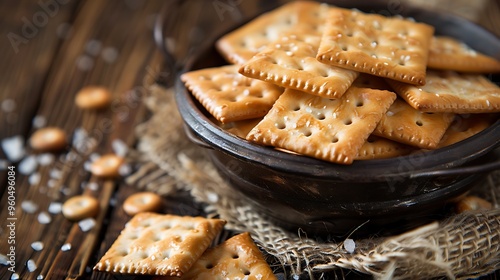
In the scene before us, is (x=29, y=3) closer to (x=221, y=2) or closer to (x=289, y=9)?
(x=221, y=2)

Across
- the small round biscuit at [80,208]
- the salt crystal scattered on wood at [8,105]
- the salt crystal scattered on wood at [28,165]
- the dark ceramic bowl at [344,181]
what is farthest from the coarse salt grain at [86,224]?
the salt crystal scattered on wood at [8,105]

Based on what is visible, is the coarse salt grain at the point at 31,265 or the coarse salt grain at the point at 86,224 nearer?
the coarse salt grain at the point at 31,265

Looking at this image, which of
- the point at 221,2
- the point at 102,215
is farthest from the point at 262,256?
the point at 221,2

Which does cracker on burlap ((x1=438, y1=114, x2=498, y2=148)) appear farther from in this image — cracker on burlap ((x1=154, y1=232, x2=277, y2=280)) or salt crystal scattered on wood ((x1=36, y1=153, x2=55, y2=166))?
salt crystal scattered on wood ((x1=36, y1=153, x2=55, y2=166))

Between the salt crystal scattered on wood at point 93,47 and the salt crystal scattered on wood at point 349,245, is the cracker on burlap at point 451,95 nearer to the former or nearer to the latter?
the salt crystal scattered on wood at point 349,245

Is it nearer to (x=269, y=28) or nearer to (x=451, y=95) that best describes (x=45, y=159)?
(x=269, y=28)

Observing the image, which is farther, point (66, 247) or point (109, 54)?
point (109, 54)

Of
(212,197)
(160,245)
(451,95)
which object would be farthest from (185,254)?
(451,95)
